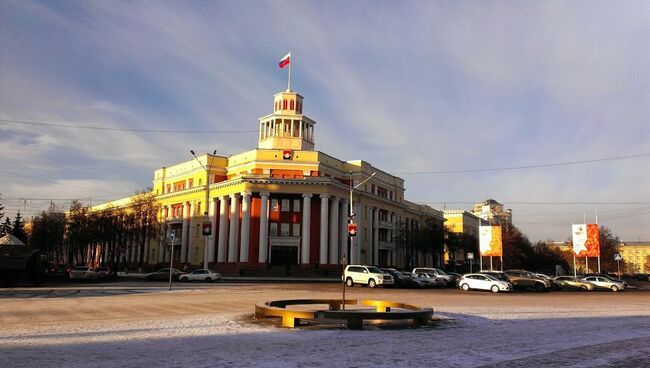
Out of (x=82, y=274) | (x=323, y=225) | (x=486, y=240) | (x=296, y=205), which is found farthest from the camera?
(x=296, y=205)

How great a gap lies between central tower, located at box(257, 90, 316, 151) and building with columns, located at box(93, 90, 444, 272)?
143 millimetres

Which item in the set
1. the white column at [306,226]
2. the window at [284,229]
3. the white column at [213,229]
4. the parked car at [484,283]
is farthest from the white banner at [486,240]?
the white column at [213,229]

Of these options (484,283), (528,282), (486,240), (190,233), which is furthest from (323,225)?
(484,283)

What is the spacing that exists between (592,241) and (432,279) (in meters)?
22.2

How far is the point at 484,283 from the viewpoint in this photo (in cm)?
3919

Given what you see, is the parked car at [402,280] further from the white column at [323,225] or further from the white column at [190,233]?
the white column at [190,233]

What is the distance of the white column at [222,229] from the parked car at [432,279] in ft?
96.3

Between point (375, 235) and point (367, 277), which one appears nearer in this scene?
point (367, 277)

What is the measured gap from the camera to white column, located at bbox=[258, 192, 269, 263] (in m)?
63.4

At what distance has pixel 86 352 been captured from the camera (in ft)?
30.6

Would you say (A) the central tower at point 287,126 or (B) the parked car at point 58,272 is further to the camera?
(A) the central tower at point 287,126

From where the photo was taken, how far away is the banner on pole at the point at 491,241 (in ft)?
181

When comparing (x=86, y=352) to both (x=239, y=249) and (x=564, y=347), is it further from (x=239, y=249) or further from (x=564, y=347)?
(x=239, y=249)

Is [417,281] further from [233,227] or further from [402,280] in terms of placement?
[233,227]
